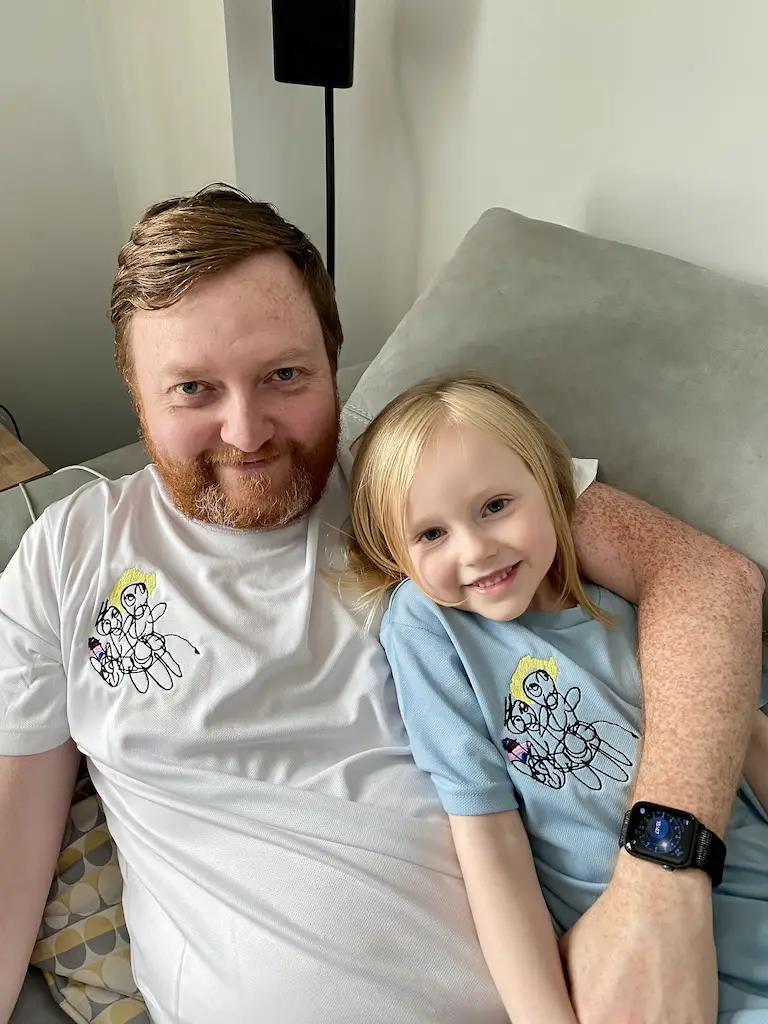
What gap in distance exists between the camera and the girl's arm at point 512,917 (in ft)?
2.73

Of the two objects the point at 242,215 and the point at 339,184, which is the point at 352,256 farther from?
the point at 242,215

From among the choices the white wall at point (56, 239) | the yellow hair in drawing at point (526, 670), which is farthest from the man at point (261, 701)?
the white wall at point (56, 239)

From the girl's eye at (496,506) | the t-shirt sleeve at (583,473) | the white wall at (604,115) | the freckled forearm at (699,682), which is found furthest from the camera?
the white wall at (604,115)

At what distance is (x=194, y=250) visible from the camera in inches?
41.7

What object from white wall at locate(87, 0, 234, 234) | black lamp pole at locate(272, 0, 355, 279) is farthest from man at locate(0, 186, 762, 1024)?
white wall at locate(87, 0, 234, 234)

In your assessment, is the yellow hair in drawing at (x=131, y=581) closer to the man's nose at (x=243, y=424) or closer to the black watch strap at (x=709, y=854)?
the man's nose at (x=243, y=424)

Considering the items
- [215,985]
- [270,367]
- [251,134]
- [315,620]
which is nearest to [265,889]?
[215,985]

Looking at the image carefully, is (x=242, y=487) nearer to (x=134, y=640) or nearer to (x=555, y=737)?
(x=134, y=640)

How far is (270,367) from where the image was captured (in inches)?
42.5

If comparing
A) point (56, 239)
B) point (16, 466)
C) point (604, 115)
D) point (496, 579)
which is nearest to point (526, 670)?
point (496, 579)

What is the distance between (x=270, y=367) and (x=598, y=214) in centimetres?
80

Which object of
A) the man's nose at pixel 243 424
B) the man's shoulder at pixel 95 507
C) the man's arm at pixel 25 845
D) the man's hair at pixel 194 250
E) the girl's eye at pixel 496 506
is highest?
the man's hair at pixel 194 250

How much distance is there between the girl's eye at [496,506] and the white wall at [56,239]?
1.63 metres

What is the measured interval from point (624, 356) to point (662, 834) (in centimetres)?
64
